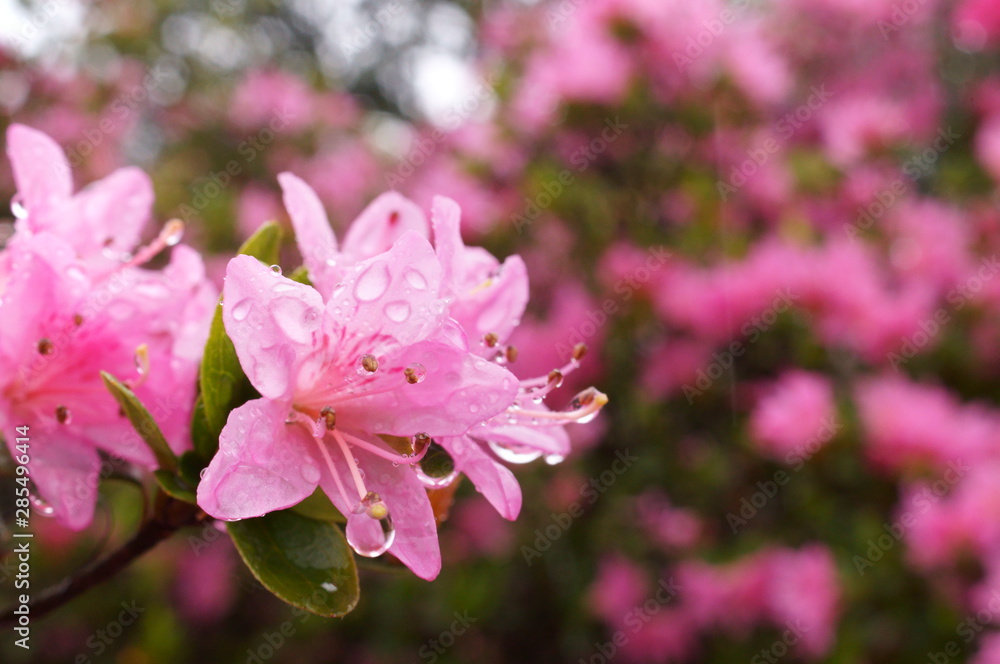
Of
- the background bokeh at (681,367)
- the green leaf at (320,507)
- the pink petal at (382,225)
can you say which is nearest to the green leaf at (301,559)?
the green leaf at (320,507)

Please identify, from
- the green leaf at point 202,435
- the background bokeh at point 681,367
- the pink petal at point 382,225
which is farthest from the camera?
the background bokeh at point 681,367

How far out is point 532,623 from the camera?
91.6 inches

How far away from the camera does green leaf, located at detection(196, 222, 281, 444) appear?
0.56 meters

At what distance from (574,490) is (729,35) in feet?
3.83

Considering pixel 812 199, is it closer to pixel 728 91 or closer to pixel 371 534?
pixel 728 91

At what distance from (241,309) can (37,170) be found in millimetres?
278

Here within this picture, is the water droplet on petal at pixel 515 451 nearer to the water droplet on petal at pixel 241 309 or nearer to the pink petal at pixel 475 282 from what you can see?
the pink petal at pixel 475 282

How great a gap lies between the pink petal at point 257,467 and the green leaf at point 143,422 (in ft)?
0.25

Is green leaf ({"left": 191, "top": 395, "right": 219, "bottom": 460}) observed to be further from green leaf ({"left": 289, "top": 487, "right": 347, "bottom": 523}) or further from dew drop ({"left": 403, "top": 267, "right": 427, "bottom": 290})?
dew drop ({"left": 403, "top": 267, "right": 427, "bottom": 290})

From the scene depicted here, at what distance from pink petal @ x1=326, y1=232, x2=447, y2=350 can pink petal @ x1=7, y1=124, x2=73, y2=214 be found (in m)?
0.28

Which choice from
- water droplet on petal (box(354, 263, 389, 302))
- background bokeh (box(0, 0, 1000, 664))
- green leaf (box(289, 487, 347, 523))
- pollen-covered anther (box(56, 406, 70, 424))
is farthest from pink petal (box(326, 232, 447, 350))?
background bokeh (box(0, 0, 1000, 664))

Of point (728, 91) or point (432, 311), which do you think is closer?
point (432, 311)

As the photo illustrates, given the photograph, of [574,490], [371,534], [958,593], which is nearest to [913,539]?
[958,593]

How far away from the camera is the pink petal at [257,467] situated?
0.48 meters
